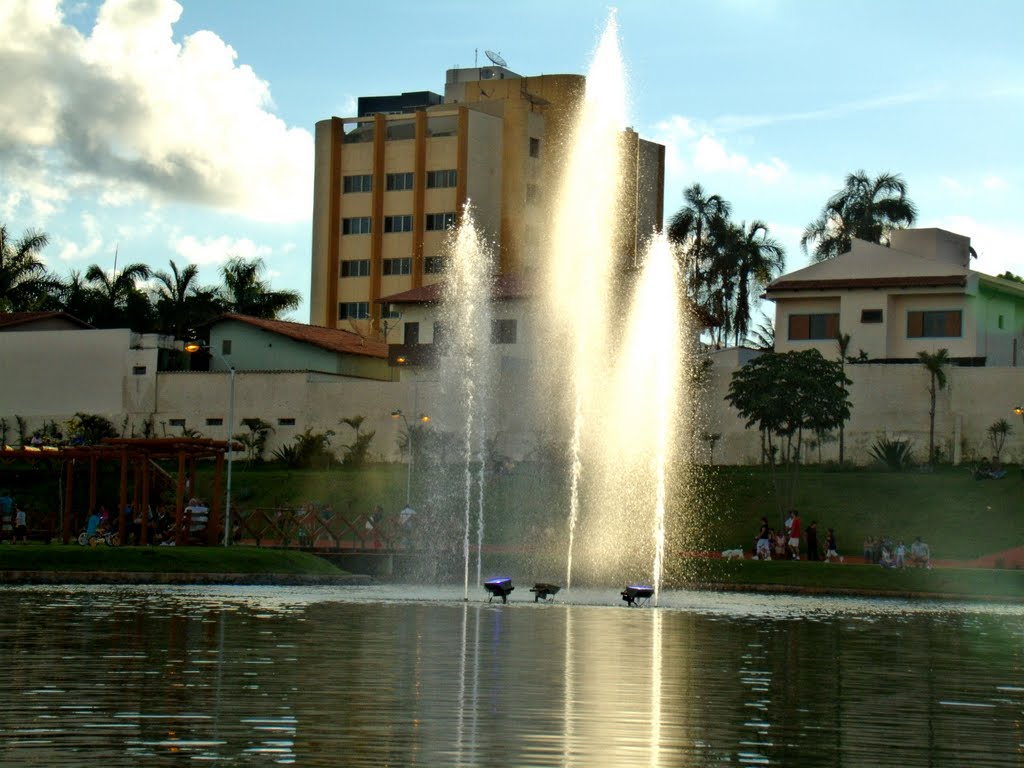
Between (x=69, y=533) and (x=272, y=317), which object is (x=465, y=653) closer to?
(x=69, y=533)

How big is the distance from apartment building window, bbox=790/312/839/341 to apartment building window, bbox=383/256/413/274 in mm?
29162

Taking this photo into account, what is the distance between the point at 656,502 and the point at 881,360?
84.6 ft

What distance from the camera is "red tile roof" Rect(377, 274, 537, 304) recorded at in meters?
74.1

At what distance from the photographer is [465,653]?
70.6 feet

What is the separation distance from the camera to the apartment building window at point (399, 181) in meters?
96.5

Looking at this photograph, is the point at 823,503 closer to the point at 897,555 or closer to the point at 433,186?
the point at 897,555

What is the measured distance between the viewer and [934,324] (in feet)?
229

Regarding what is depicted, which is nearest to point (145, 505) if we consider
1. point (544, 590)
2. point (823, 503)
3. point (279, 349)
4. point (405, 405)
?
point (544, 590)

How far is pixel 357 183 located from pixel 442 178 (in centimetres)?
587

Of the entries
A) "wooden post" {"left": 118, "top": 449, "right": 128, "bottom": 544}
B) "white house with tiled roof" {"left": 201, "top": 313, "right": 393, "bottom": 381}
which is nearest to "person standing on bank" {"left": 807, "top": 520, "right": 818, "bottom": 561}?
"wooden post" {"left": 118, "top": 449, "right": 128, "bottom": 544}

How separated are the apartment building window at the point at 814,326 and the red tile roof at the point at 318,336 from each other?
67.4 feet

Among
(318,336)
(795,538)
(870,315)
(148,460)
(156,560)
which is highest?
(870,315)

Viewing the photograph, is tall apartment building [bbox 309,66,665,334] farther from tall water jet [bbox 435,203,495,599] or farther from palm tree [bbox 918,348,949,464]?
palm tree [bbox 918,348,949,464]

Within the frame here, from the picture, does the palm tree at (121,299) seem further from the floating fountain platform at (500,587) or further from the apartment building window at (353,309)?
the floating fountain platform at (500,587)
